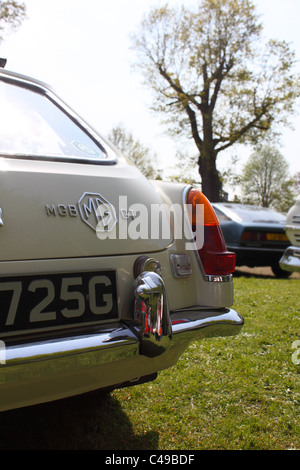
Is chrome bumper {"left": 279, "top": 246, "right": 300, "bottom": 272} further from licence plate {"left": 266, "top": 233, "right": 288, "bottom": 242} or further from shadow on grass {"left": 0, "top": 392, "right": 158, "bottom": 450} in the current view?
shadow on grass {"left": 0, "top": 392, "right": 158, "bottom": 450}

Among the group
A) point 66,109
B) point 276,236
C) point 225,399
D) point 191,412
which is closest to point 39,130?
point 66,109

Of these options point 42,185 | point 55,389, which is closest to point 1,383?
point 55,389

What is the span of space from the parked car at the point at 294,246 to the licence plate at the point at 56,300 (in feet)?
13.0

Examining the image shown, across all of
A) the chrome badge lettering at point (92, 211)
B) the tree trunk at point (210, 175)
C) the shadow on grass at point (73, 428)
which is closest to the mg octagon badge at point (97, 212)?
the chrome badge lettering at point (92, 211)

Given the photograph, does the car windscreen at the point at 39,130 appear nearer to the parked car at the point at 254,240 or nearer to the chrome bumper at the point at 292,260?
the chrome bumper at the point at 292,260

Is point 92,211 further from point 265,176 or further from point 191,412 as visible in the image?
point 265,176

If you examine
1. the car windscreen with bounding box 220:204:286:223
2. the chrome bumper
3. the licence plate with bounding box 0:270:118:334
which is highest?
the car windscreen with bounding box 220:204:286:223

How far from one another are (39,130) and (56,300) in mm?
897

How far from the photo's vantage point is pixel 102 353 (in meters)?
1.42

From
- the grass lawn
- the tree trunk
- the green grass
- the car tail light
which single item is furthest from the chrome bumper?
the tree trunk

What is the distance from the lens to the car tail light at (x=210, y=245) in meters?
1.95

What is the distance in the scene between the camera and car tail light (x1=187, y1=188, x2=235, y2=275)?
6.39 feet

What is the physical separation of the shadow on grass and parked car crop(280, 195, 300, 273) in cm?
343
